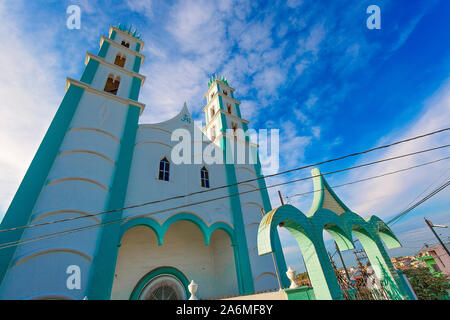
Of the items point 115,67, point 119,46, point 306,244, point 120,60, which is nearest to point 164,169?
point 115,67

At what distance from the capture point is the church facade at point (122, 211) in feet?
19.4

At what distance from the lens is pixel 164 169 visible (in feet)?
32.7

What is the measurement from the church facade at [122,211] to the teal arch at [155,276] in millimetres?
40

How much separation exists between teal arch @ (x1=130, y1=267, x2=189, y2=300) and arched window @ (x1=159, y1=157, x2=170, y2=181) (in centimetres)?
408

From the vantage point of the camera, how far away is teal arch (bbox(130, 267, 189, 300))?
8203 mm

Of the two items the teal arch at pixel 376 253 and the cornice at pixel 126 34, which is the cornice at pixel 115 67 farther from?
the teal arch at pixel 376 253

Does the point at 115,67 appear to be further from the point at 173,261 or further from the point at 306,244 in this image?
the point at 306,244

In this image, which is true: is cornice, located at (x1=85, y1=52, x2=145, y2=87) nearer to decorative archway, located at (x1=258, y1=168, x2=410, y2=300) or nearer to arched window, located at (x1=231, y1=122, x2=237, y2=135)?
arched window, located at (x1=231, y1=122, x2=237, y2=135)

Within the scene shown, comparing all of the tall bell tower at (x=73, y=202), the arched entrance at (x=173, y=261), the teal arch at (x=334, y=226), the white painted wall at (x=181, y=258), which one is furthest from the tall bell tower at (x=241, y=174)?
the tall bell tower at (x=73, y=202)

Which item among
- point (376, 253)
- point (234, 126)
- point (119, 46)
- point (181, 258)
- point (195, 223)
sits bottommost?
point (376, 253)

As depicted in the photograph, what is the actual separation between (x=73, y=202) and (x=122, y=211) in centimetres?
159

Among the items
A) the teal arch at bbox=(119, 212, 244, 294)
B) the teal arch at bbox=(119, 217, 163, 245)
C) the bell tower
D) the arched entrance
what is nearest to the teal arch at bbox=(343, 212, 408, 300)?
the teal arch at bbox=(119, 212, 244, 294)

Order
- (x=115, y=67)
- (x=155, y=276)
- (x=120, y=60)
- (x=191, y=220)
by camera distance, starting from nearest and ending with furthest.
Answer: (x=155, y=276) < (x=191, y=220) < (x=115, y=67) < (x=120, y=60)

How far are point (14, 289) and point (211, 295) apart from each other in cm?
746
